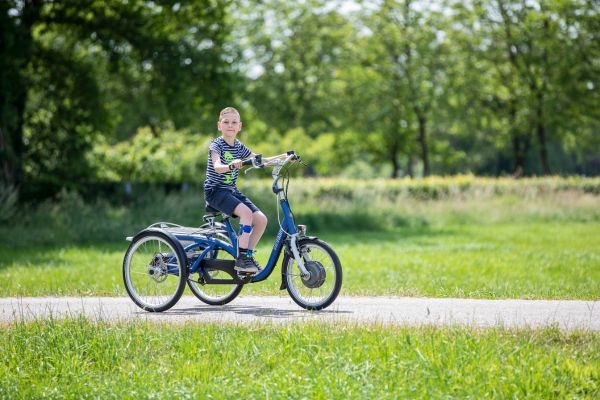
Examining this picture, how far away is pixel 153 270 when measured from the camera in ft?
27.7

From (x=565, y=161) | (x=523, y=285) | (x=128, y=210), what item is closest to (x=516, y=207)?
(x=128, y=210)

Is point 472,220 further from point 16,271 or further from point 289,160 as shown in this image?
point 289,160

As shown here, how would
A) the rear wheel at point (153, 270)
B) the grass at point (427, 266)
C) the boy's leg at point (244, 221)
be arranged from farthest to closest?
the grass at point (427, 266) < the rear wheel at point (153, 270) < the boy's leg at point (244, 221)

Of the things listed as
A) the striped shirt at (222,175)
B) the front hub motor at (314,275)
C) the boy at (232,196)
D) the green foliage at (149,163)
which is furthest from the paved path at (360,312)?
the green foliage at (149,163)

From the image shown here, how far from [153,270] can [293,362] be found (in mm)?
2599

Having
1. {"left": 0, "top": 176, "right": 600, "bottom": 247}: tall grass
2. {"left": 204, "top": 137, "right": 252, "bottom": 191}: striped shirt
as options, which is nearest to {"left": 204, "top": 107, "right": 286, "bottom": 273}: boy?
{"left": 204, "top": 137, "right": 252, "bottom": 191}: striped shirt

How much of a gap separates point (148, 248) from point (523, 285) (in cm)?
509

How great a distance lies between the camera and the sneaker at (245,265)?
8117 millimetres

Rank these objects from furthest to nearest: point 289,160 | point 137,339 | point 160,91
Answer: point 160,91
point 289,160
point 137,339

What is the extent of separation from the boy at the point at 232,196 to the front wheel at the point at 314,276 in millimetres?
372

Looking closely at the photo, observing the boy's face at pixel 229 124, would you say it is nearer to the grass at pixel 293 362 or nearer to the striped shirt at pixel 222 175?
the striped shirt at pixel 222 175

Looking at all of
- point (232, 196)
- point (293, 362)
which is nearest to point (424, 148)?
point (232, 196)

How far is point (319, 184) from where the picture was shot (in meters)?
28.7

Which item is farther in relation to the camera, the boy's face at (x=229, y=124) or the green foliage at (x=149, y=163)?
the green foliage at (x=149, y=163)
